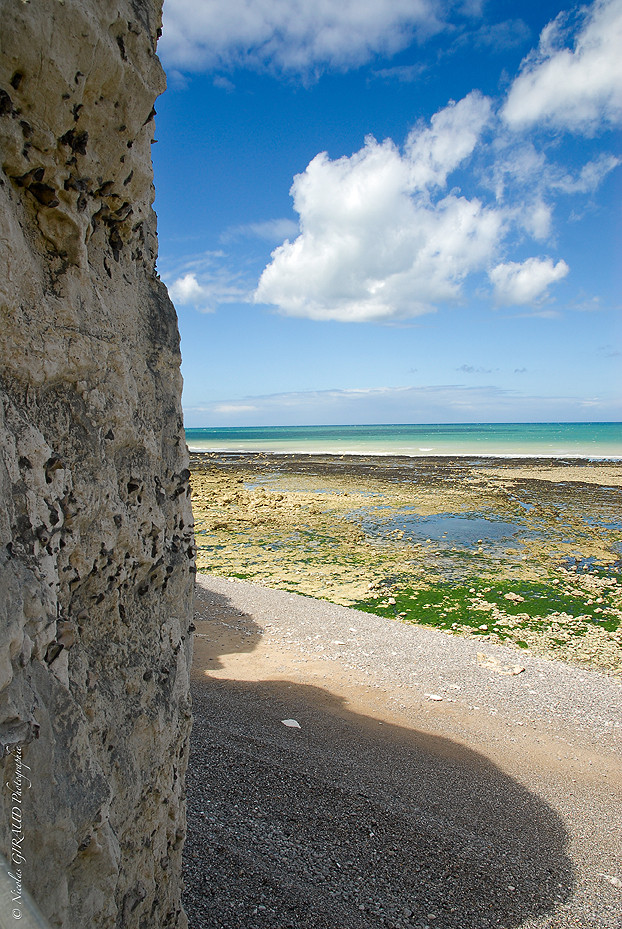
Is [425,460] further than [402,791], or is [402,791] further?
[425,460]

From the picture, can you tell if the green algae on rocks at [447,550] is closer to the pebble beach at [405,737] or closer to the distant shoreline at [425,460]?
the pebble beach at [405,737]

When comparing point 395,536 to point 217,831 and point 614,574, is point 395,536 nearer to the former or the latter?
point 614,574

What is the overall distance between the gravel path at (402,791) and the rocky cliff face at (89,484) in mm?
1158

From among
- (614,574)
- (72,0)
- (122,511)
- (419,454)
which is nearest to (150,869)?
(122,511)

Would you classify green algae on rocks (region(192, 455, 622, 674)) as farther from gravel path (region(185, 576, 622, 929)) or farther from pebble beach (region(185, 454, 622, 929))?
gravel path (region(185, 576, 622, 929))

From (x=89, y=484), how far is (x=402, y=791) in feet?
13.9

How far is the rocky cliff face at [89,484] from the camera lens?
210 centimetres

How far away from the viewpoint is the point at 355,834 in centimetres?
430

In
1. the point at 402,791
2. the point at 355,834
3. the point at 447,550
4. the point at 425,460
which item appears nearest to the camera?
the point at 355,834

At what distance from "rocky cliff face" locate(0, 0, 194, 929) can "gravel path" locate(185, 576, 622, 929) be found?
116cm

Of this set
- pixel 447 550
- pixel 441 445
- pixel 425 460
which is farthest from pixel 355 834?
pixel 441 445

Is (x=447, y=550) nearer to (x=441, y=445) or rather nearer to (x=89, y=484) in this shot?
(x=89, y=484)

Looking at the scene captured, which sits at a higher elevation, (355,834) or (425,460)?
(425,460)

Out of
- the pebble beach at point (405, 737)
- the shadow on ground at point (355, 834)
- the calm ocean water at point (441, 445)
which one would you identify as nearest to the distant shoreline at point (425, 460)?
the calm ocean water at point (441, 445)
